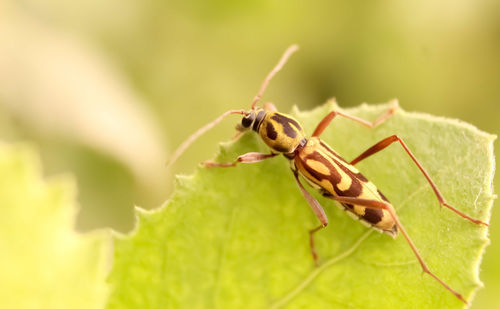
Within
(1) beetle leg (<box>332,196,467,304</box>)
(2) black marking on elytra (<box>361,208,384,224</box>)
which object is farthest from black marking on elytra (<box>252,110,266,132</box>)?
(2) black marking on elytra (<box>361,208,384,224</box>)

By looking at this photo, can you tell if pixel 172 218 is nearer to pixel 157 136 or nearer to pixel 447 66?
pixel 157 136

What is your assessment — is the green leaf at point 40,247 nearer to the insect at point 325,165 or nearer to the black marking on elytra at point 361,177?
the insect at point 325,165

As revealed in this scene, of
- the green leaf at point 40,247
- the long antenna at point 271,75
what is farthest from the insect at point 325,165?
the green leaf at point 40,247

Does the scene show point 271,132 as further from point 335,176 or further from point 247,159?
point 247,159

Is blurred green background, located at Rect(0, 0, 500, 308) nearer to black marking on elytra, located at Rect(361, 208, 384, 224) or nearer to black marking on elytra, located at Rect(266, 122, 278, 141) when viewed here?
black marking on elytra, located at Rect(266, 122, 278, 141)

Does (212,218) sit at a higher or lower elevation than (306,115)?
lower

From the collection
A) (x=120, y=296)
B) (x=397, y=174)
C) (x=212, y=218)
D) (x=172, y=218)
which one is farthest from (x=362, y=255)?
(x=120, y=296)
